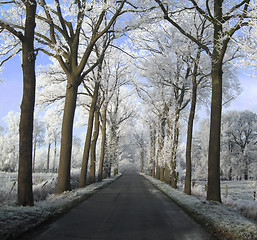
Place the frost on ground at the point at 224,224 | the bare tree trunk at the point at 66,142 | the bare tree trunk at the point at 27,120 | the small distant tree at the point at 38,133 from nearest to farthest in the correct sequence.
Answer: the frost on ground at the point at 224,224 < the bare tree trunk at the point at 27,120 < the bare tree trunk at the point at 66,142 < the small distant tree at the point at 38,133

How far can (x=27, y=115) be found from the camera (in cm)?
862

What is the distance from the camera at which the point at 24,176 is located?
8531mm

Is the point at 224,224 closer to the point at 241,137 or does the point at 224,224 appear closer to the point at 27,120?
the point at 27,120

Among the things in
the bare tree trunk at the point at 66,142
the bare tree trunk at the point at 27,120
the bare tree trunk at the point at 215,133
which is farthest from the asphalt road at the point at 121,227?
the bare tree trunk at the point at 66,142

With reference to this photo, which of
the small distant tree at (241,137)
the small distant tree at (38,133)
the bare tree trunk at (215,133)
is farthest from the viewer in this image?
the small distant tree at (38,133)

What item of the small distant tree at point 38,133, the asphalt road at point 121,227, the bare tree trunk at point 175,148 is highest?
the small distant tree at point 38,133

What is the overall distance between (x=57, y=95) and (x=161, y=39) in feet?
28.8

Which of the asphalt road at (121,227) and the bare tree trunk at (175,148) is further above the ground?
the bare tree trunk at (175,148)

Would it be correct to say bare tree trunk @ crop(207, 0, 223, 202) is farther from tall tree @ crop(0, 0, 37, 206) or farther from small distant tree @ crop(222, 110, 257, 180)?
small distant tree @ crop(222, 110, 257, 180)

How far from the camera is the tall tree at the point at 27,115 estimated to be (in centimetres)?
849

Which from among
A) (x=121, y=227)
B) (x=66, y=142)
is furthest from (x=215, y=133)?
(x=66, y=142)

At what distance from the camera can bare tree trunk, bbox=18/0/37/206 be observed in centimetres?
849

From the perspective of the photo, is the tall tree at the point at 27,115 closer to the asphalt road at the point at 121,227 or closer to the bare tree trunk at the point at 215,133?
the asphalt road at the point at 121,227

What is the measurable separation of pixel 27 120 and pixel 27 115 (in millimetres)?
160
